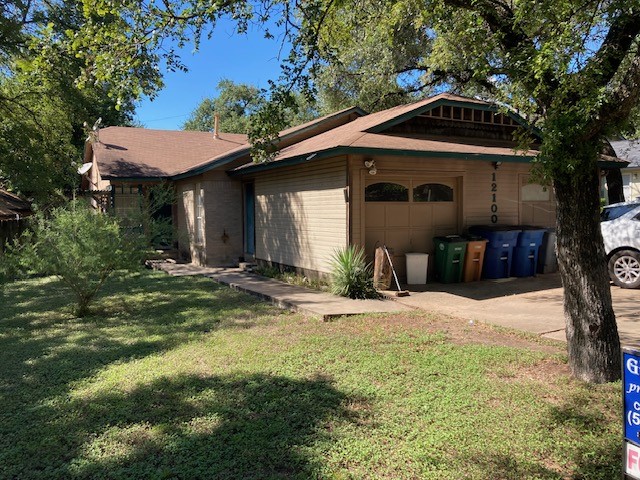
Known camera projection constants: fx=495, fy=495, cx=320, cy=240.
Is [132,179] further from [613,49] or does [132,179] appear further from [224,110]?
[224,110]

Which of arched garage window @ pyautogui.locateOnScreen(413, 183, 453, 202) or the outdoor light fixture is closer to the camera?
the outdoor light fixture

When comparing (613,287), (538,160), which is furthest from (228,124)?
(538,160)

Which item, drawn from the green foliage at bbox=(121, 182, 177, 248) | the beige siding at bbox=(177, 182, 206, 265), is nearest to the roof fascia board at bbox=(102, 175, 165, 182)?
the beige siding at bbox=(177, 182, 206, 265)

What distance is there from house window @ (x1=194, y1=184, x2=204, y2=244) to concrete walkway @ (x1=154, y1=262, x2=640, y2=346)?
4.14 metres

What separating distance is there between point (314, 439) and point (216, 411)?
3.31 feet

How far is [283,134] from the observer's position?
15117mm

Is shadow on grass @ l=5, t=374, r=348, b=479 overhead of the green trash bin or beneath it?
beneath

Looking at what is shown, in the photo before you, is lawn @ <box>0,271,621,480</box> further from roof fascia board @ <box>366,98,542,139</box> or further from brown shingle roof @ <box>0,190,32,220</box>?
brown shingle roof @ <box>0,190,32,220</box>

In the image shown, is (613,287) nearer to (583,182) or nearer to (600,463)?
(583,182)

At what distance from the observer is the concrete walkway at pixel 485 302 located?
288 inches

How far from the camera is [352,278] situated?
30.8 ft

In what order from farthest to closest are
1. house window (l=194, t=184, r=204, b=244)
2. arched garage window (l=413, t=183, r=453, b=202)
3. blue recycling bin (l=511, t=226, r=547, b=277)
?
house window (l=194, t=184, r=204, b=244), blue recycling bin (l=511, t=226, r=547, b=277), arched garage window (l=413, t=183, r=453, b=202)

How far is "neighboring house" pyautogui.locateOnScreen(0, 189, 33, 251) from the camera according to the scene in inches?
854

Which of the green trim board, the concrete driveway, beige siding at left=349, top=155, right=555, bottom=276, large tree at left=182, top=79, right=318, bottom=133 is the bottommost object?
the concrete driveway
